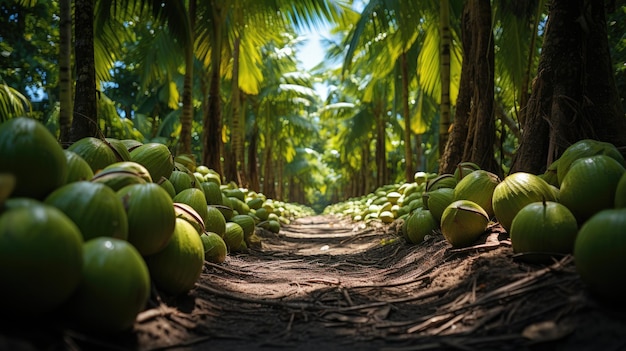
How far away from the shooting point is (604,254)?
1.69 meters

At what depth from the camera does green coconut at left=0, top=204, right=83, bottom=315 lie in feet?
4.33

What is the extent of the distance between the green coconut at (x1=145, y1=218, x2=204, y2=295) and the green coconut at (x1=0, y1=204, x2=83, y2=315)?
2.49 ft

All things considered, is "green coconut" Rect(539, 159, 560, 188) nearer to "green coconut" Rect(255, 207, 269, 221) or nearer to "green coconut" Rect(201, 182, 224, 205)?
"green coconut" Rect(201, 182, 224, 205)

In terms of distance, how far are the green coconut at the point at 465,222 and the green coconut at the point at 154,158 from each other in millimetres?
2103

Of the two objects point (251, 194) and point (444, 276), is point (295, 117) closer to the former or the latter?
point (251, 194)

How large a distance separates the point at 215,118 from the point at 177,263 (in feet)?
21.8

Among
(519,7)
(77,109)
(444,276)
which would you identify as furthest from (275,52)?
(444,276)

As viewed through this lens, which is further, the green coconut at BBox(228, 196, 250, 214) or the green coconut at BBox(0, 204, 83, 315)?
the green coconut at BBox(228, 196, 250, 214)

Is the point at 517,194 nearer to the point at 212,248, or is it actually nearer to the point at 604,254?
the point at 604,254

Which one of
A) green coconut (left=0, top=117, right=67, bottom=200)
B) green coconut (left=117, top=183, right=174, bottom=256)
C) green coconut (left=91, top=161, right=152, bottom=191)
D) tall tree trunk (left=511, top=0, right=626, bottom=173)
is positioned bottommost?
green coconut (left=117, top=183, right=174, bottom=256)

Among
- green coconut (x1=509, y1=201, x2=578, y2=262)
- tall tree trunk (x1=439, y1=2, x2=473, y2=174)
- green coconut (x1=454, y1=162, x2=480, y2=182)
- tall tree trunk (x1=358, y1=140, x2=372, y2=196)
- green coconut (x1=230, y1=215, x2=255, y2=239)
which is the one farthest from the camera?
tall tree trunk (x1=358, y1=140, x2=372, y2=196)

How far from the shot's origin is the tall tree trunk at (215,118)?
27.6 ft

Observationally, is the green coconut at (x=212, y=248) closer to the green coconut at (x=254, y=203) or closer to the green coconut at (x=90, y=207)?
the green coconut at (x=90, y=207)

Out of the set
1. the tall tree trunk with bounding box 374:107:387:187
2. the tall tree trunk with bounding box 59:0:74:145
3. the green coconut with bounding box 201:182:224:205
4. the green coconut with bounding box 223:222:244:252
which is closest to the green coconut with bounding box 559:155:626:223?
the green coconut with bounding box 223:222:244:252
